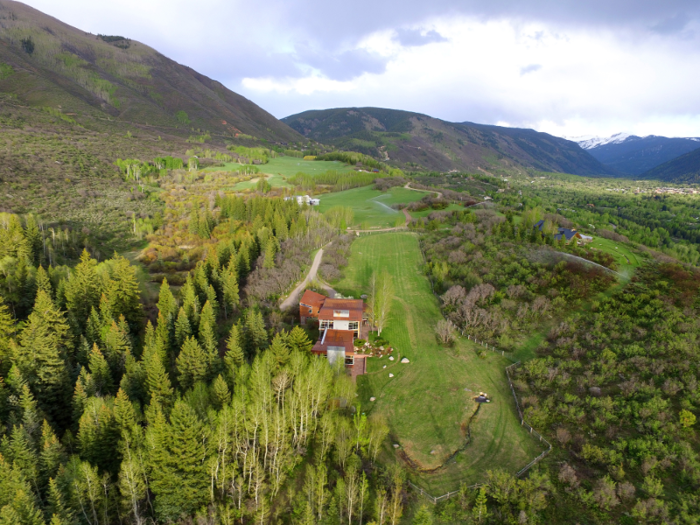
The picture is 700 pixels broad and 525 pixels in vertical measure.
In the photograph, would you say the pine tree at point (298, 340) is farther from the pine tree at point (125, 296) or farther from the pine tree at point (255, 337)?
the pine tree at point (125, 296)

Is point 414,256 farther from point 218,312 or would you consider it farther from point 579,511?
point 579,511

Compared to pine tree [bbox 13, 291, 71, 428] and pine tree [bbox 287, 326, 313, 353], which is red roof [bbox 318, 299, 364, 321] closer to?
pine tree [bbox 287, 326, 313, 353]

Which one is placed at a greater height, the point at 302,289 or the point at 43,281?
the point at 43,281

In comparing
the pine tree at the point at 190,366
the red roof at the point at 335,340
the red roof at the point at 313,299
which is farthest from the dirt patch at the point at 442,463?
the red roof at the point at 313,299

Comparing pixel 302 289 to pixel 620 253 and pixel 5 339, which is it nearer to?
pixel 5 339

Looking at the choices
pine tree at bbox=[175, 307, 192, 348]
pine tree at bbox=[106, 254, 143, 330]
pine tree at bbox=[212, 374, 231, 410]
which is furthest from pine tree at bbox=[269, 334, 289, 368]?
pine tree at bbox=[106, 254, 143, 330]

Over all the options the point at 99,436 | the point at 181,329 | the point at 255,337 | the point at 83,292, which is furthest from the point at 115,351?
the point at 255,337
